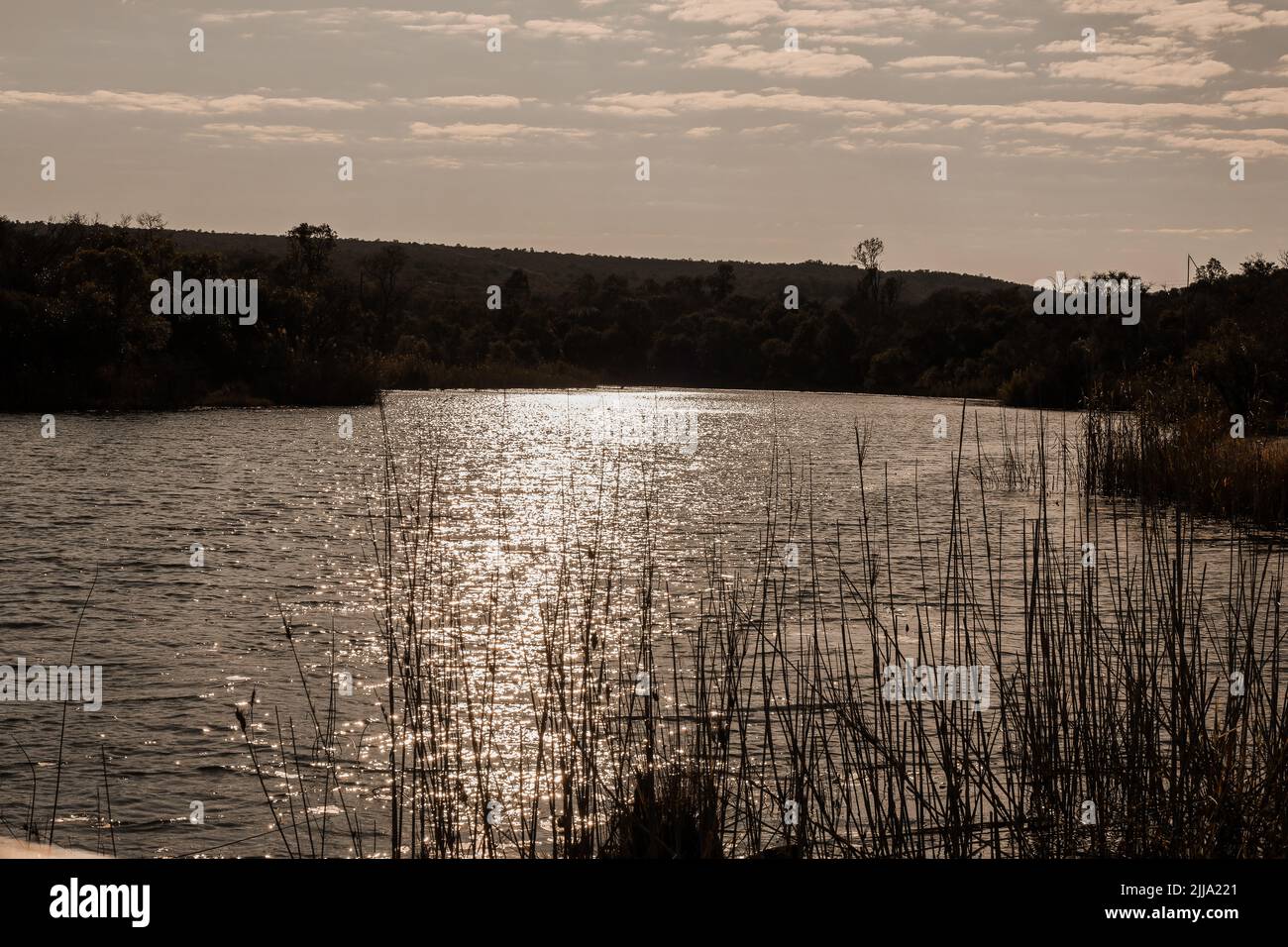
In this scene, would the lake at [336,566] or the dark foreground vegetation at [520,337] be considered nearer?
the lake at [336,566]

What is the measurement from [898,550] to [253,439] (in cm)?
2362

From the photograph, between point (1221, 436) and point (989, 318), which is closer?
point (1221, 436)

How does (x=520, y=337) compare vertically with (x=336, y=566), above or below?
above

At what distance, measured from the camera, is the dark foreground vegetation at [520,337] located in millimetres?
32125

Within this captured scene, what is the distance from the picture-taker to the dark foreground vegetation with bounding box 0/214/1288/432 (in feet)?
105

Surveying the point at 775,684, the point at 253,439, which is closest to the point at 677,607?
the point at 775,684

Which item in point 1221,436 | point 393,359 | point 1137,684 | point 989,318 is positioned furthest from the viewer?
point 989,318

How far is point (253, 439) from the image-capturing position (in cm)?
3584

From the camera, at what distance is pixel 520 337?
270ft

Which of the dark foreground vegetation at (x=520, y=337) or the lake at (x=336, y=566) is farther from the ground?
the dark foreground vegetation at (x=520, y=337)

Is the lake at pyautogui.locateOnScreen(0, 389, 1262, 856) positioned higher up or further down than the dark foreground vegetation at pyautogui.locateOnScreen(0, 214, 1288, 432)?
further down

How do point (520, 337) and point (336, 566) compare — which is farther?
point (520, 337)

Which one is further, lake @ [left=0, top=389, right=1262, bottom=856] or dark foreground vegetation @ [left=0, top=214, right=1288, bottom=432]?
dark foreground vegetation @ [left=0, top=214, right=1288, bottom=432]
